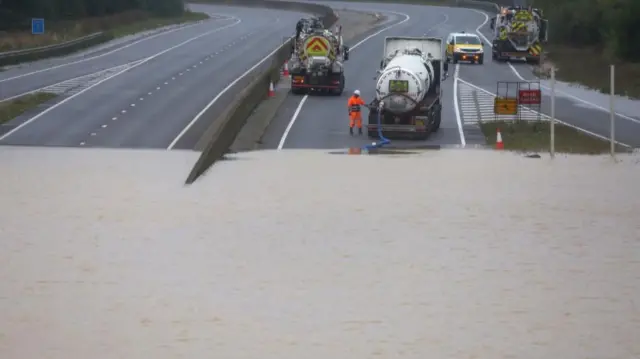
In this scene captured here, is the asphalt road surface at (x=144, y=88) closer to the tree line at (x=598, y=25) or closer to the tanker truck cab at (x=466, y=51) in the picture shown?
the tanker truck cab at (x=466, y=51)

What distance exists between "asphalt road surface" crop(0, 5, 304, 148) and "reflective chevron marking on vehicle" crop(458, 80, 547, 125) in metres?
9.68

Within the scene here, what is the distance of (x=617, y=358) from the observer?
1669 cm

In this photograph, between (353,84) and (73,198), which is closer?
(73,198)

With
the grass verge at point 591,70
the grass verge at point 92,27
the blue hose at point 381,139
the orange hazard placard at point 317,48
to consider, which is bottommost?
the blue hose at point 381,139

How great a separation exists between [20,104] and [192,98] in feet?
22.7

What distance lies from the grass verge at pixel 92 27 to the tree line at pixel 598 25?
97.5 feet

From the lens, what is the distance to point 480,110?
49594 mm

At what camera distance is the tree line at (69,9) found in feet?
282

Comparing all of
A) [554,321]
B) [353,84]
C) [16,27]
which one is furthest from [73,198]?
[16,27]

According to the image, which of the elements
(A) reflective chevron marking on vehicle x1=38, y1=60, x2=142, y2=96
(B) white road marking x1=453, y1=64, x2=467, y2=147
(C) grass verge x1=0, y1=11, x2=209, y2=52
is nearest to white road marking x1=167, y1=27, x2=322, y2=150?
(A) reflective chevron marking on vehicle x1=38, y1=60, x2=142, y2=96

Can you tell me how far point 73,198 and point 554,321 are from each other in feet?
48.9

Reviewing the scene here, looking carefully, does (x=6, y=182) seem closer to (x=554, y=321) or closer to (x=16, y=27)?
(x=554, y=321)

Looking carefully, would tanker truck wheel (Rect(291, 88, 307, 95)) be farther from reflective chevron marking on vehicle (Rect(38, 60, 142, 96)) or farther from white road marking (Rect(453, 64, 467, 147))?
reflective chevron marking on vehicle (Rect(38, 60, 142, 96))

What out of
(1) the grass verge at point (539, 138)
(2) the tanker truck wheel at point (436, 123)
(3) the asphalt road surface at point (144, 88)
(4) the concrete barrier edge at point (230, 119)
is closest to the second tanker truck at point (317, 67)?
(4) the concrete barrier edge at point (230, 119)
